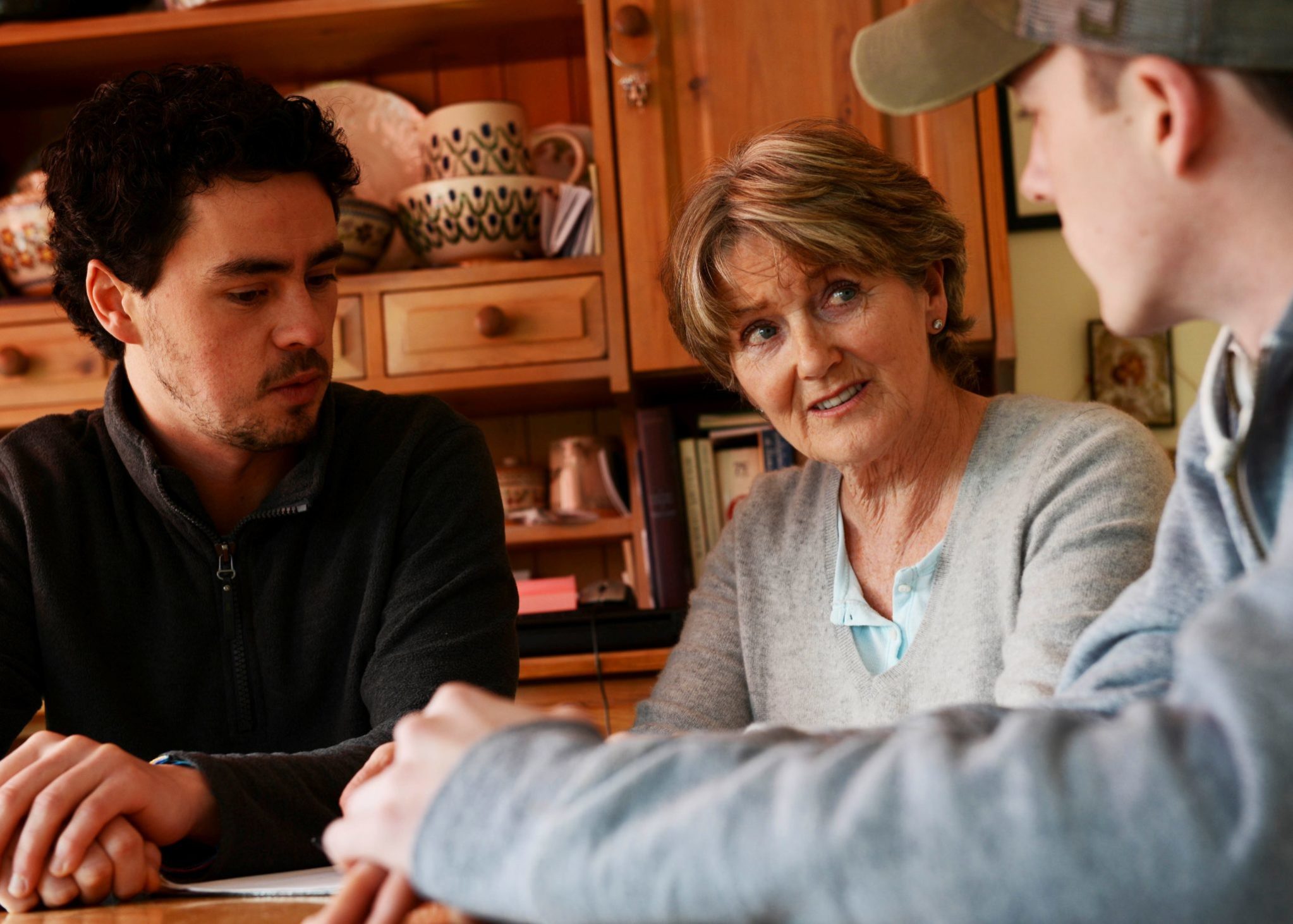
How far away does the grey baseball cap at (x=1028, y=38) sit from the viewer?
1.81 feet

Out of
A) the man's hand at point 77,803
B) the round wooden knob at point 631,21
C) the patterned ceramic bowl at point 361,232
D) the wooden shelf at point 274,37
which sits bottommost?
the man's hand at point 77,803

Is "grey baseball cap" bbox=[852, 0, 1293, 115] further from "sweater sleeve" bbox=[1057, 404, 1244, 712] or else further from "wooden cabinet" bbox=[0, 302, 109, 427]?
"wooden cabinet" bbox=[0, 302, 109, 427]

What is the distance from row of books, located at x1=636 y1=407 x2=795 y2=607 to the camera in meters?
2.20

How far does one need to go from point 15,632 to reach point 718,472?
1.19m

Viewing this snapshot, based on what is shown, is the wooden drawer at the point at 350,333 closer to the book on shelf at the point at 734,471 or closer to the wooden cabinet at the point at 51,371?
the wooden cabinet at the point at 51,371

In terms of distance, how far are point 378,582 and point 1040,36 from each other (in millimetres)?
989

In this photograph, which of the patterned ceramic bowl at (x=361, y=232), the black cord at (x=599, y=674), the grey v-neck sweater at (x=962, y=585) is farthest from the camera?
the patterned ceramic bowl at (x=361, y=232)

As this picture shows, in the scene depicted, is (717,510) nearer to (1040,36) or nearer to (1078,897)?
(1040,36)

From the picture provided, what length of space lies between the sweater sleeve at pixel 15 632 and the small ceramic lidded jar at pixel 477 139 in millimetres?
1004

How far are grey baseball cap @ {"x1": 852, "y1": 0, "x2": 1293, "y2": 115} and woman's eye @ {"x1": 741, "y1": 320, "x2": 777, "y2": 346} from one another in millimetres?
605

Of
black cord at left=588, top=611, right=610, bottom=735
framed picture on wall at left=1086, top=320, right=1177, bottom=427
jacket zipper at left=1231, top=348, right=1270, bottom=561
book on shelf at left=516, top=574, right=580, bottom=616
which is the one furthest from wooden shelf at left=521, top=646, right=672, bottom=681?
jacket zipper at left=1231, top=348, right=1270, bottom=561

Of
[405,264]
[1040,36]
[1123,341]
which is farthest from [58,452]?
[1123,341]

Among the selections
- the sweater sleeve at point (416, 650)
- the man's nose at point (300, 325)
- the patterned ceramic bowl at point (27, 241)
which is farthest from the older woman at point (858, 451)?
the patterned ceramic bowl at point (27, 241)

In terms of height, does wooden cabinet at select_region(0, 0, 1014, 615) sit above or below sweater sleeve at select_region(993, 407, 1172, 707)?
above
